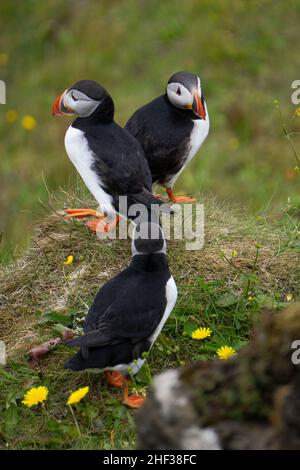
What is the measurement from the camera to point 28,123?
9.76 m

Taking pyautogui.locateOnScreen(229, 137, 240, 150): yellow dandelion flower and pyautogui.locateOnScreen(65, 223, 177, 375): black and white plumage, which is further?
pyautogui.locateOnScreen(229, 137, 240, 150): yellow dandelion flower

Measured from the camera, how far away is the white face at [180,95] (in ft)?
19.1

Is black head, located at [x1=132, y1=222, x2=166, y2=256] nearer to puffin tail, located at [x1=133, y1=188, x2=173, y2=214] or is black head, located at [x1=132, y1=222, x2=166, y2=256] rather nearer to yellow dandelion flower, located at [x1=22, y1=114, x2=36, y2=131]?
puffin tail, located at [x1=133, y1=188, x2=173, y2=214]

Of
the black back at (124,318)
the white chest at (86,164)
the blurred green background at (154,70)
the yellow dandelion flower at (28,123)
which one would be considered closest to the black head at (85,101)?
the white chest at (86,164)

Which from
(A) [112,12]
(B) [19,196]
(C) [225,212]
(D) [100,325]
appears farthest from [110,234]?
(A) [112,12]

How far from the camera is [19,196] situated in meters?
9.06

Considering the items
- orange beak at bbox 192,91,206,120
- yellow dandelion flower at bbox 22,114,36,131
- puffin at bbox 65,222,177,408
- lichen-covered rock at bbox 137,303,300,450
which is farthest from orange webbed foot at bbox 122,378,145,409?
yellow dandelion flower at bbox 22,114,36,131

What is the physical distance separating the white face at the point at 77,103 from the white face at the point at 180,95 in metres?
0.66

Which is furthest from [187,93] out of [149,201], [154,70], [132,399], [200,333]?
[154,70]

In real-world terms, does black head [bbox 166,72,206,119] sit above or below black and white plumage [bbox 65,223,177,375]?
above

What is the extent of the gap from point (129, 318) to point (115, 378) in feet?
1.29

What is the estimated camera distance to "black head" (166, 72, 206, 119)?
582 cm

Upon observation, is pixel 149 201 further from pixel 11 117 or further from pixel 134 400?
pixel 11 117

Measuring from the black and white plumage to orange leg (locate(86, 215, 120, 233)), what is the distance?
968 millimetres
